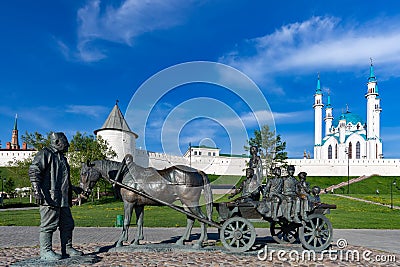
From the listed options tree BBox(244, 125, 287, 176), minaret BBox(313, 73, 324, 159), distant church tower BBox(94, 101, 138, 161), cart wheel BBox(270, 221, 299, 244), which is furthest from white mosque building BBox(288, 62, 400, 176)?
cart wheel BBox(270, 221, 299, 244)

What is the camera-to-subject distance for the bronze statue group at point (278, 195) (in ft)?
26.9

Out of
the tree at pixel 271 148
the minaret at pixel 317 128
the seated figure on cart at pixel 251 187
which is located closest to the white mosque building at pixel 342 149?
the minaret at pixel 317 128

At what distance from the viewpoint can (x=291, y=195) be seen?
8.52m

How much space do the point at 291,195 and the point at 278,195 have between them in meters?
0.41

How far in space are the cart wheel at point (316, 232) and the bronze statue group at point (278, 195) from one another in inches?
10.2

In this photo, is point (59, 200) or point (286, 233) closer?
point (59, 200)

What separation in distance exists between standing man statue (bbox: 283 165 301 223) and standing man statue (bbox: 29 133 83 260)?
16.0ft

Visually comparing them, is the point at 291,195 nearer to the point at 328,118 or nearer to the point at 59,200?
the point at 59,200

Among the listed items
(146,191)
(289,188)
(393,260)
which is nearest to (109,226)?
(146,191)

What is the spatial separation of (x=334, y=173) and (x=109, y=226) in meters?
65.7

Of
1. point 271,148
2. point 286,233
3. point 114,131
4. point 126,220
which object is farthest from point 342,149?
point 126,220

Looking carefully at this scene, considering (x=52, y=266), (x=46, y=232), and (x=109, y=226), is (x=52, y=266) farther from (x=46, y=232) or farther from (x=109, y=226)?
(x=109, y=226)

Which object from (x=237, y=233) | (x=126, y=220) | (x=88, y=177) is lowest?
(x=237, y=233)

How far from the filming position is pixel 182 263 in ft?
23.1
